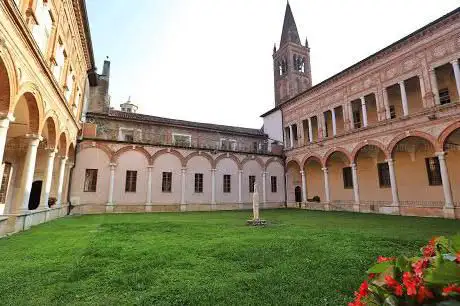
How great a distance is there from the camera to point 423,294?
39.8 inches

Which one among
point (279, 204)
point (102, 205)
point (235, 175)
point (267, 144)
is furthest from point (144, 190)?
point (267, 144)

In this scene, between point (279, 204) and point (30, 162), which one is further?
point (279, 204)

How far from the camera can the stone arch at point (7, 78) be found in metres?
6.98

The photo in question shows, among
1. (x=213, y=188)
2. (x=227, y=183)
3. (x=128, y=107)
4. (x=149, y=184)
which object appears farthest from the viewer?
(x=128, y=107)

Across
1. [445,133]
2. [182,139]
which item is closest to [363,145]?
[445,133]

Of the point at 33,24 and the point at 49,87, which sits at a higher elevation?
the point at 33,24

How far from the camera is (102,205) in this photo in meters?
18.7

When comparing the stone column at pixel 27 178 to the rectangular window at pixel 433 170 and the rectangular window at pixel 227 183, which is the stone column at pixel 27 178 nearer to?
the rectangular window at pixel 227 183

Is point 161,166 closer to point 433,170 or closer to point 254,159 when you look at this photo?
point 254,159

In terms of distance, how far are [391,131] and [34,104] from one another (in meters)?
19.7

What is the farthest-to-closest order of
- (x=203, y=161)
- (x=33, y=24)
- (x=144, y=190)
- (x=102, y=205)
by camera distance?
(x=203, y=161)
(x=144, y=190)
(x=102, y=205)
(x=33, y=24)

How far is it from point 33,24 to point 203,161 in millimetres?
15663

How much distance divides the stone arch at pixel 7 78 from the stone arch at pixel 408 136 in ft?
64.1

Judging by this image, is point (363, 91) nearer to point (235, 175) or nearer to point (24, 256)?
point (235, 175)
